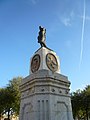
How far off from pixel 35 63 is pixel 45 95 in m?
3.38

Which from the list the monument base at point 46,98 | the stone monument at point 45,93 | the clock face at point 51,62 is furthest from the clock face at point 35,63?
the monument base at point 46,98

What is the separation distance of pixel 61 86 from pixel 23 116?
366 cm

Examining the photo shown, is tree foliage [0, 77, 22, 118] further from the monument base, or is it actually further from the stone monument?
the monument base

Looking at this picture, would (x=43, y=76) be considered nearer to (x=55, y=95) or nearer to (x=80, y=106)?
(x=55, y=95)

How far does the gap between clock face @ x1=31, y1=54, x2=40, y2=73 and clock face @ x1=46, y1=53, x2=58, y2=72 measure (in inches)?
30.4

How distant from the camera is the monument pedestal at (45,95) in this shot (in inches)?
506

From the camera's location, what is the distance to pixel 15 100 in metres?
36.7

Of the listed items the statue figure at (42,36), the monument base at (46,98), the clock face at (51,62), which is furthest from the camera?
the statue figure at (42,36)

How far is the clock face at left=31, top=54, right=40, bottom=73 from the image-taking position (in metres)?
15.3

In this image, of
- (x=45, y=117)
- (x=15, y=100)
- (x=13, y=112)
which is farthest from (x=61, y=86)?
(x=13, y=112)

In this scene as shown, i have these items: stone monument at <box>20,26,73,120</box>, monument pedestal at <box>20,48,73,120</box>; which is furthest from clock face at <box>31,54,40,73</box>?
monument pedestal at <box>20,48,73,120</box>

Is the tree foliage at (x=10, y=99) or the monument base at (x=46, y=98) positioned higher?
the tree foliage at (x=10, y=99)

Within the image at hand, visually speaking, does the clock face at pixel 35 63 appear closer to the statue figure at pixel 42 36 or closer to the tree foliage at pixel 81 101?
the statue figure at pixel 42 36

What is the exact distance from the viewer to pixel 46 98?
13156 mm
